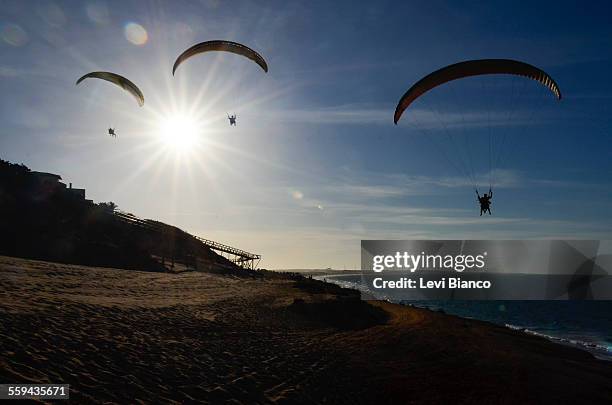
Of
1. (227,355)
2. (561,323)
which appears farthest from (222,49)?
(561,323)

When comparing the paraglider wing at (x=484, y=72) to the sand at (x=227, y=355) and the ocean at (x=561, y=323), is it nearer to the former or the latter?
the sand at (x=227, y=355)

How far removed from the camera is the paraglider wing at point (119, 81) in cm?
2575

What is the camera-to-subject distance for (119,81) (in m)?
26.2

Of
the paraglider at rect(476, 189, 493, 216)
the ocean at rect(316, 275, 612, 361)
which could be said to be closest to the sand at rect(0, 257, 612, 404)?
the paraglider at rect(476, 189, 493, 216)

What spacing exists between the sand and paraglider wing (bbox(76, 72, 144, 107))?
13418 mm

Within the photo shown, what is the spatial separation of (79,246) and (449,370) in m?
27.8

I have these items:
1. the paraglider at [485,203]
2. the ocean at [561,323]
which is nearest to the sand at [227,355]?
the paraglider at [485,203]

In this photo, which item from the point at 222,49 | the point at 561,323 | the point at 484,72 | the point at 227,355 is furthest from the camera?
the point at 561,323

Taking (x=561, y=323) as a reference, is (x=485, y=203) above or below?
above

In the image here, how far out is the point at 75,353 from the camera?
7.89m

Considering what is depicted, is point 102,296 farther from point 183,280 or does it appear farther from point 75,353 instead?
point 183,280

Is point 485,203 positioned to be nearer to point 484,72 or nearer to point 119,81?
point 484,72

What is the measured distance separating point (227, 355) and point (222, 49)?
18.3m

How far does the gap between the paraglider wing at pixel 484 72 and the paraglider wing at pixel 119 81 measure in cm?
1982
